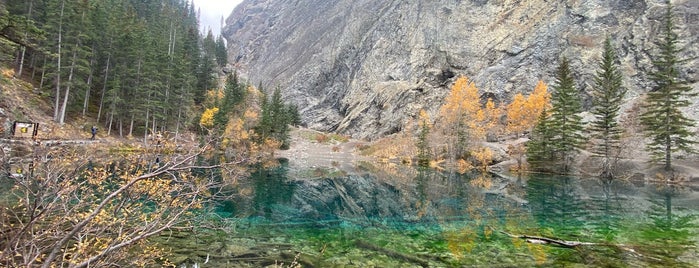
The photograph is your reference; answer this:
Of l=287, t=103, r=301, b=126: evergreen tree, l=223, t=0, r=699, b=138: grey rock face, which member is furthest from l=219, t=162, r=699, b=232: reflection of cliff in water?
l=287, t=103, r=301, b=126: evergreen tree

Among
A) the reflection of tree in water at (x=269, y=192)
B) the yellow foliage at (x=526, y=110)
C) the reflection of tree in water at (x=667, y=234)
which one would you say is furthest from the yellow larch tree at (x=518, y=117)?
the reflection of tree in water at (x=269, y=192)

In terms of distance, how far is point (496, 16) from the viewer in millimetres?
87375

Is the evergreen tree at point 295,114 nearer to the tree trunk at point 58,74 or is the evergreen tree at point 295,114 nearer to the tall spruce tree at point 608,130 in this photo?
the tree trunk at point 58,74

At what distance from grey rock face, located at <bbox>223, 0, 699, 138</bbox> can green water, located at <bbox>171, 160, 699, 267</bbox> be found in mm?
46220

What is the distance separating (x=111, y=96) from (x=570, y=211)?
180ft

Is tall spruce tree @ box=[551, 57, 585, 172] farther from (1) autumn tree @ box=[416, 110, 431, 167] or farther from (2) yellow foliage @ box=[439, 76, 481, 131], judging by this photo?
(1) autumn tree @ box=[416, 110, 431, 167]

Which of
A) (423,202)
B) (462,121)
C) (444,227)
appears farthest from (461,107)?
(444,227)

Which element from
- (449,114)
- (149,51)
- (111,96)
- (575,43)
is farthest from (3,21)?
(575,43)

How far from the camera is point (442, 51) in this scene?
292ft

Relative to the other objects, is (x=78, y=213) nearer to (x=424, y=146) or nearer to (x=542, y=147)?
(x=542, y=147)

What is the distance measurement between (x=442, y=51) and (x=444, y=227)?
79065mm

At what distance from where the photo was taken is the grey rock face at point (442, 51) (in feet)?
224

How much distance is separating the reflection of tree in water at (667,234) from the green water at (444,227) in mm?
45

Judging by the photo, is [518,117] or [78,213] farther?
[518,117]
